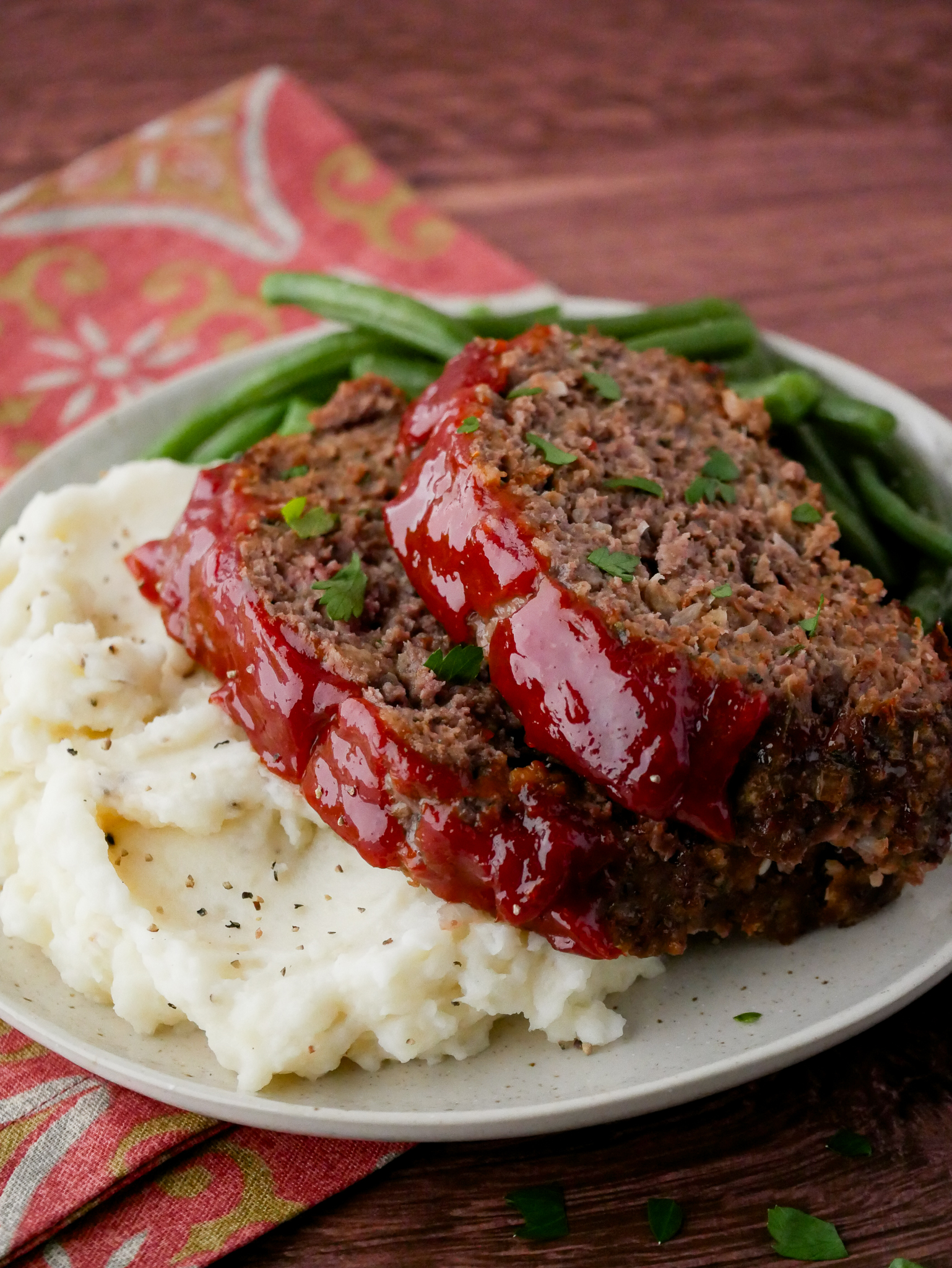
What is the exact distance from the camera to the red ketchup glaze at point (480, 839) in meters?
A: 3.45

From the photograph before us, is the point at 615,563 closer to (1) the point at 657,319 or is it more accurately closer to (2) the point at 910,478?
(2) the point at 910,478

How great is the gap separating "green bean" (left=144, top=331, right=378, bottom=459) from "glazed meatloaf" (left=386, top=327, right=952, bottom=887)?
1.06 m

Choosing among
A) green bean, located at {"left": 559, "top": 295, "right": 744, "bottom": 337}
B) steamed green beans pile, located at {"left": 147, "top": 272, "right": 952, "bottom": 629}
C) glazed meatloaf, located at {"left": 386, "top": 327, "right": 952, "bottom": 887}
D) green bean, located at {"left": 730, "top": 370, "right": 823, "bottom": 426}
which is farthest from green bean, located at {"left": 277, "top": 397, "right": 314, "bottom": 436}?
green bean, located at {"left": 730, "top": 370, "right": 823, "bottom": 426}

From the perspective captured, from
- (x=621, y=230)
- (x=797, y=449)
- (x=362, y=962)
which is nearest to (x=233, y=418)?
(x=797, y=449)

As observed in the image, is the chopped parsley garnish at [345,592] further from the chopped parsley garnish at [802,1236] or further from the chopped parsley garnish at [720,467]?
the chopped parsley garnish at [802,1236]

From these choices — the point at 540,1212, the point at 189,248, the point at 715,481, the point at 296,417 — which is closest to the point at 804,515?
the point at 715,481

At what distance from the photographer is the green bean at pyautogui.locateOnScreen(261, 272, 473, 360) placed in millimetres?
5082

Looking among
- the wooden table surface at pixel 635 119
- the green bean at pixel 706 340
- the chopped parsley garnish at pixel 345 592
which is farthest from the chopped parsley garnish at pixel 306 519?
the wooden table surface at pixel 635 119

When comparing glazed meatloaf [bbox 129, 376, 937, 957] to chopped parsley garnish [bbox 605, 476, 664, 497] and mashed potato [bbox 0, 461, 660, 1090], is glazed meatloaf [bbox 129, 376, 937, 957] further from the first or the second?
chopped parsley garnish [bbox 605, 476, 664, 497]

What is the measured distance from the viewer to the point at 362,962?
11.5 feet

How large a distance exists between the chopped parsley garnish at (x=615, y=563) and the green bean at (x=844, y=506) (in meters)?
1.16

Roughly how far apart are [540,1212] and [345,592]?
1.68 m

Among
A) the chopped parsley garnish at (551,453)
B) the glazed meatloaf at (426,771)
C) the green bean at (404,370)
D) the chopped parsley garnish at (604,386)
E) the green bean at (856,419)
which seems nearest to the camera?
the glazed meatloaf at (426,771)

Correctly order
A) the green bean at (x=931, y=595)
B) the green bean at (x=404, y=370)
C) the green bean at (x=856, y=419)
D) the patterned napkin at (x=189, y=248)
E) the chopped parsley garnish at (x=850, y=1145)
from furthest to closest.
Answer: the patterned napkin at (x=189, y=248)
the green bean at (x=404, y=370)
the green bean at (x=856, y=419)
the green bean at (x=931, y=595)
the chopped parsley garnish at (x=850, y=1145)
